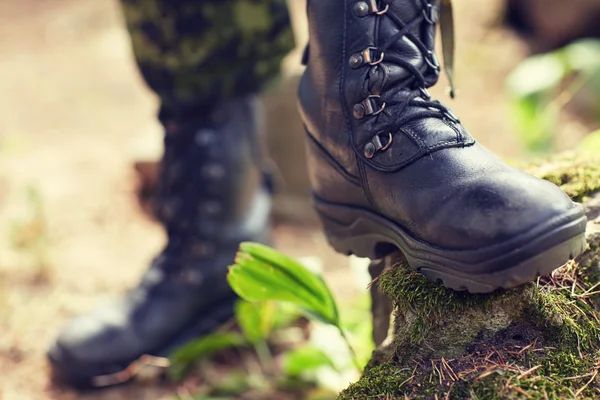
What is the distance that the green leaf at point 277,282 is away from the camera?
4.39 ft

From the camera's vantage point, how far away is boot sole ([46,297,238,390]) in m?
1.88

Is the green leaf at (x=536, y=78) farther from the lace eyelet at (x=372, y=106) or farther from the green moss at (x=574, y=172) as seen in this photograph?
the lace eyelet at (x=372, y=106)

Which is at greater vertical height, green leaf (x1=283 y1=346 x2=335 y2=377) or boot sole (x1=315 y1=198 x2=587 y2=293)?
boot sole (x1=315 y1=198 x2=587 y2=293)

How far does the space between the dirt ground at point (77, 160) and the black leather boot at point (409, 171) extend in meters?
1.01

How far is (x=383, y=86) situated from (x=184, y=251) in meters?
0.98

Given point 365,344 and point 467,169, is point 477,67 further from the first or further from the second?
point 467,169

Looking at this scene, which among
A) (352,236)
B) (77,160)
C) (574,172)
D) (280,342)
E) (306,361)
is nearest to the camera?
(352,236)

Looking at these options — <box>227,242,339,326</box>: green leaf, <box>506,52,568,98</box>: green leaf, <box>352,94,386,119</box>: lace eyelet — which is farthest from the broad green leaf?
<box>506,52,568,98</box>: green leaf

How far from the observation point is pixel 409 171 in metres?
1.13

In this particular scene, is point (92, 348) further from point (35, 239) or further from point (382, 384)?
point (382, 384)

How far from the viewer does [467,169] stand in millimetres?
1071

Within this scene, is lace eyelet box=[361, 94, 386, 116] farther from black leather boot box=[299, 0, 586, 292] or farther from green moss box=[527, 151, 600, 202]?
green moss box=[527, 151, 600, 202]

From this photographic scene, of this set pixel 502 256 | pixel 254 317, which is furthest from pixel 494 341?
pixel 254 317

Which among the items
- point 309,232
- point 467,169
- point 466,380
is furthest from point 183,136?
point 309,232
